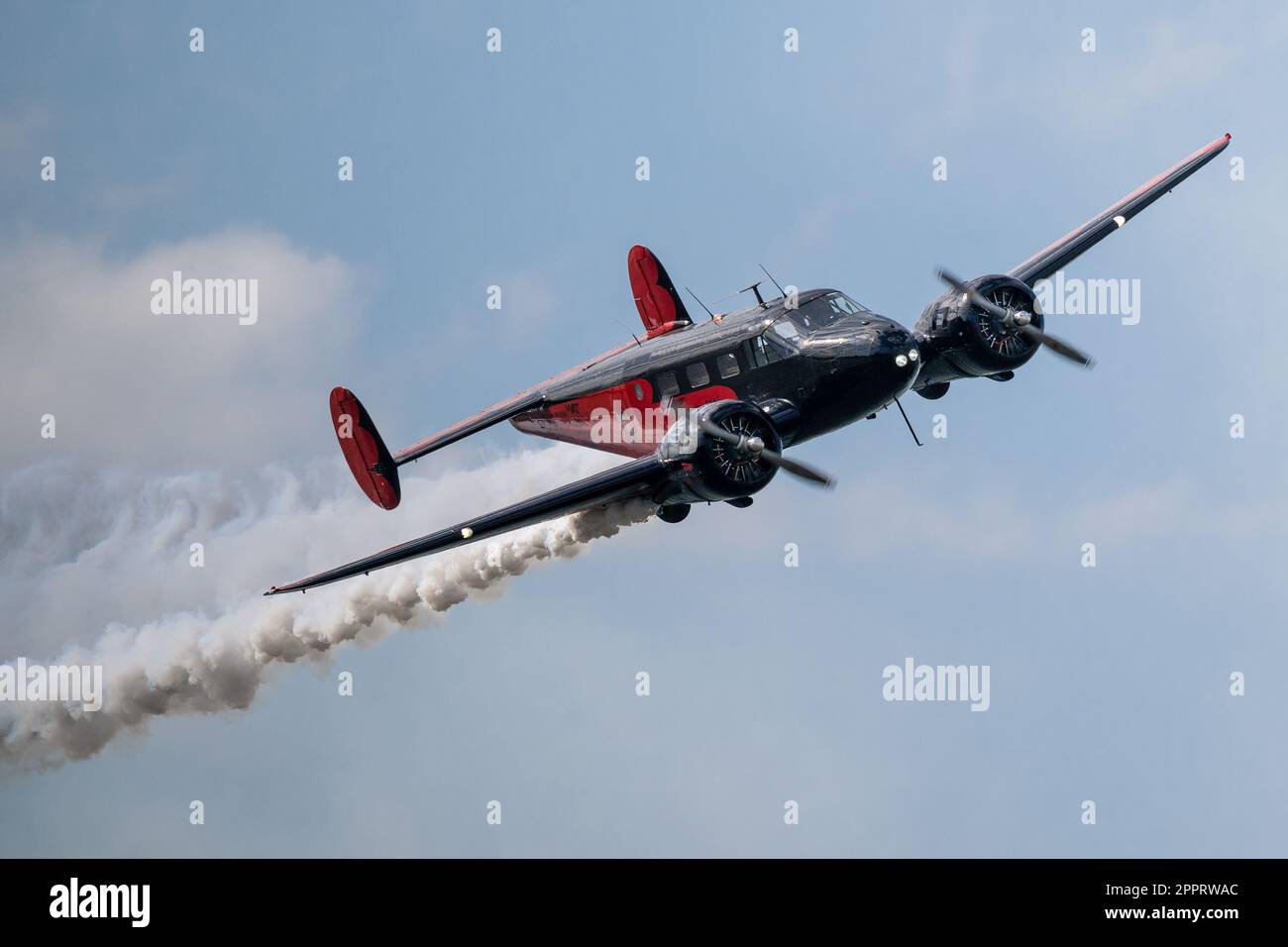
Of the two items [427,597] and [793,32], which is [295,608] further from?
[793,32]

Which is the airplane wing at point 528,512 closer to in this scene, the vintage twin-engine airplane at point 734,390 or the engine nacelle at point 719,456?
the vintage twin-engine airplane at point 734,390

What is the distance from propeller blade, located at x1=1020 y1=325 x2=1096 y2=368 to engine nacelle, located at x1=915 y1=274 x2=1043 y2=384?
24 cm

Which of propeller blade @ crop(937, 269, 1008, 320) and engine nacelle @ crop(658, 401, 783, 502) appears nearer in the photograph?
engine nacelle @ crop(658, 401, 783, 502)

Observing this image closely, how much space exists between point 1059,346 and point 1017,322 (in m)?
1.14

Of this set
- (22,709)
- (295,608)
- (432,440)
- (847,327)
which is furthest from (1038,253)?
(22,709)

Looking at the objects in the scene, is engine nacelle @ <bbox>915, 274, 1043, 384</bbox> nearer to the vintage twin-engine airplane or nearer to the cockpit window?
the vintage twin-engine airplane

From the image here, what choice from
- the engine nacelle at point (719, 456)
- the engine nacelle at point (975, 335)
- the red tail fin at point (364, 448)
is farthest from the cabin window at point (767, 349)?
the red tail fin at point (364, 448)

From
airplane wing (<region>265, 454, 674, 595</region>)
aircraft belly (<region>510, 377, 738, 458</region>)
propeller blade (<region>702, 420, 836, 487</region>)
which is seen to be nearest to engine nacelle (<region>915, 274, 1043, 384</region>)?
aircraft belly (<region>510, 377, 738, 458</region>)

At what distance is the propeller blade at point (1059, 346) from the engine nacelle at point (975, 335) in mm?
237

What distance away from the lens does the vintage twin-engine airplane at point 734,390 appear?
40688mm

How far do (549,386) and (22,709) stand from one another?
14.8 m

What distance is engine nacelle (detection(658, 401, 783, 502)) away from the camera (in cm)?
4038

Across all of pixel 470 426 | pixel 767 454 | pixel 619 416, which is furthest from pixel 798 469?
pixel 470 426

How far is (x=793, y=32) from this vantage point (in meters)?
48.0
